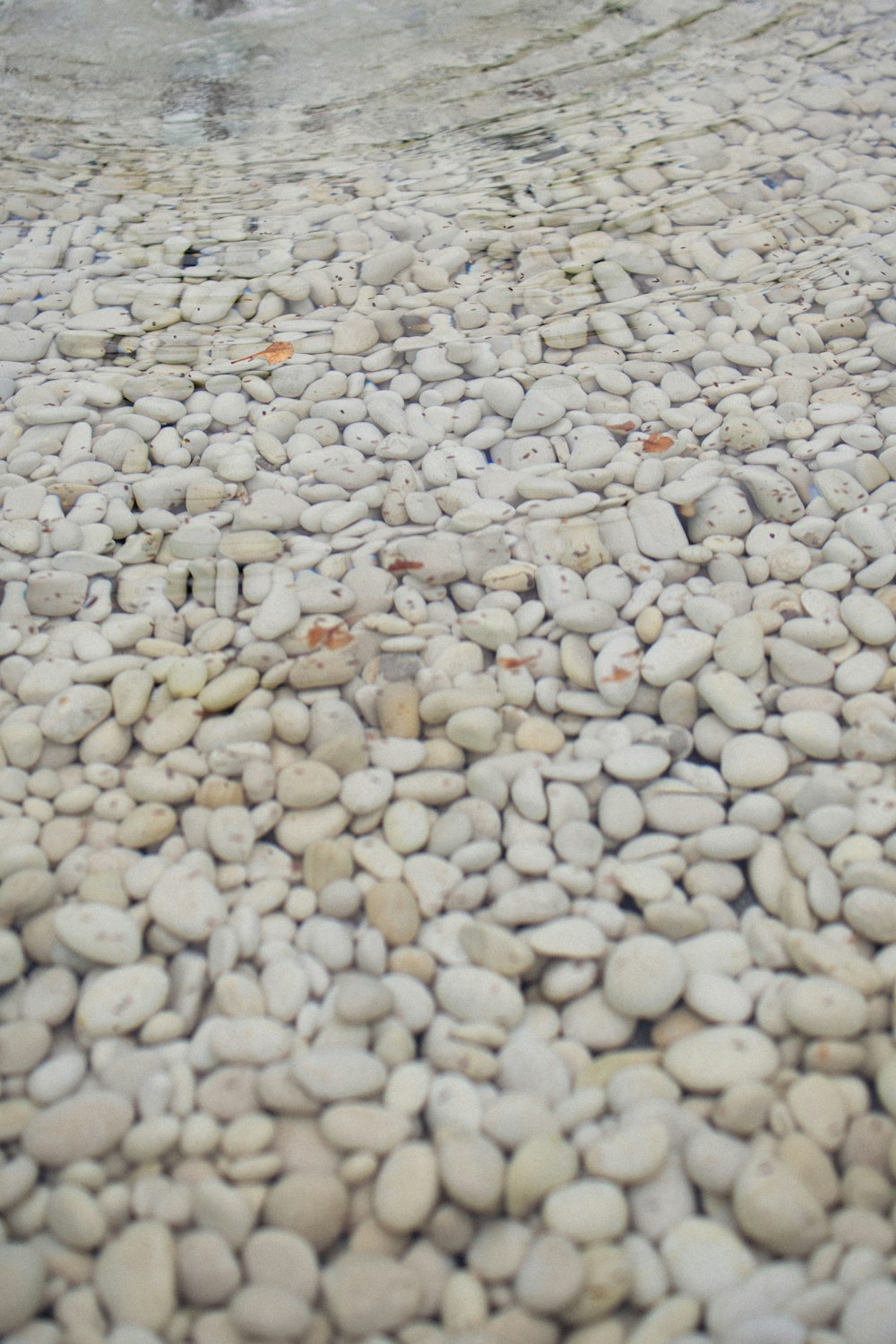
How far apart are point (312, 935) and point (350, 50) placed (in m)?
3.22

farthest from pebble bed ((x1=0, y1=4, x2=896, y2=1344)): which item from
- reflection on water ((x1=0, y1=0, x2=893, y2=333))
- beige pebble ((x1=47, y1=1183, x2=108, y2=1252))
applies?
reflection on water ((x1=0, y1=0, x2=893, y2=333))

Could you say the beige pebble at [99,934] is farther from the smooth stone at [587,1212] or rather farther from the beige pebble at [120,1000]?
the smooth stone at [587,1212]

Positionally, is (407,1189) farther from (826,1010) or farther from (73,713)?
(73,713)

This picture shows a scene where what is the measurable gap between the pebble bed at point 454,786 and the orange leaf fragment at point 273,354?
0.07ft

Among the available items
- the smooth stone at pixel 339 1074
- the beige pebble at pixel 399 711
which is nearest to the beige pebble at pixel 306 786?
the beige pebble at pixel 399 711

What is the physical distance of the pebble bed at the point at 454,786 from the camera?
96 cm

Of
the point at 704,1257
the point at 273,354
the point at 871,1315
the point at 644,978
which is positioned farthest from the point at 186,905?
the point at 273,354

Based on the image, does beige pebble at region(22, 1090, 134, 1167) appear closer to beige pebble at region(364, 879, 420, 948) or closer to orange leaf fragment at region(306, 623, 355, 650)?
beige pebble at region(364, 879, 420, 948)

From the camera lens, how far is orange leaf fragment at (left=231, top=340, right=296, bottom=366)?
200 cm

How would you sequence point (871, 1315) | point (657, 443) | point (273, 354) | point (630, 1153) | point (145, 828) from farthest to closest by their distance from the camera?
point (273, 354) < point (657, 443) < point (145, 828) < point (630, 1153) < point (871, 1315)

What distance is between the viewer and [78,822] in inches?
51.9

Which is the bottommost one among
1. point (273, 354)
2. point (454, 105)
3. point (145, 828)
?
point (145, 828)

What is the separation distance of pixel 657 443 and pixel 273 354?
825 mm

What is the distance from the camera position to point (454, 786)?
1.33 metres
